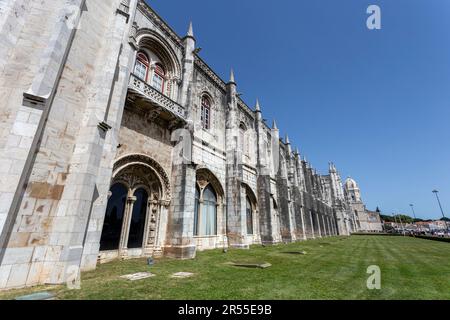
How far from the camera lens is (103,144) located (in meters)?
6.65

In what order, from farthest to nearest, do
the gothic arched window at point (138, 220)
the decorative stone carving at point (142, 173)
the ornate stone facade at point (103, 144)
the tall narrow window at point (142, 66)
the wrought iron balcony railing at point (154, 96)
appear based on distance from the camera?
the tall narrow window at point (142, 66) → the gothic arched window at point (138, 220) → the wrought iron balcony railing at point (154, 96) → the decorative stone carving at point (142, 173) → the ornate stone facade at point (103, 144)

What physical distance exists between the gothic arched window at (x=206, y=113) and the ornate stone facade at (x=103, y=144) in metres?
0.10

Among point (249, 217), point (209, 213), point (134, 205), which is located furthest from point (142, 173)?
point (249, 217)

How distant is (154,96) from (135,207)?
17.3 feet

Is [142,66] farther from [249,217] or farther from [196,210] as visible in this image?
[249,217]

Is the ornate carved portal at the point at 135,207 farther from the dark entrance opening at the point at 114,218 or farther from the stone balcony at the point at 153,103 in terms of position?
the stone balcony at the point at 153,103

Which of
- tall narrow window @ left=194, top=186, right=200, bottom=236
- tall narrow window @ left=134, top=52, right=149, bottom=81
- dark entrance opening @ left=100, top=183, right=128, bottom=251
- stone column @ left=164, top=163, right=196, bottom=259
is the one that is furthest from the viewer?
tall narrow window @ left=194, top=186, right=200, bottom=236

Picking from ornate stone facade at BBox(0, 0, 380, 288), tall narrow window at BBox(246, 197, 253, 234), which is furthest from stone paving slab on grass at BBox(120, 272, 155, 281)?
tall narrow window at BBox(246, 197, 253, 234)

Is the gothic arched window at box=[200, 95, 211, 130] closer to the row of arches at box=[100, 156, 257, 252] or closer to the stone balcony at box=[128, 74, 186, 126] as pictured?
the stone balcony at box=[128, 74, 186, 126]

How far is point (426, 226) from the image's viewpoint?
99750mm

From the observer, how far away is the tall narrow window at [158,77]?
1122 cm

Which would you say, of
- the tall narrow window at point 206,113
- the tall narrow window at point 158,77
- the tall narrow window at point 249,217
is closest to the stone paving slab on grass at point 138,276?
the tall narrow window at point 158,77

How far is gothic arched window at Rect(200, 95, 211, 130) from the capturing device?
563 inches

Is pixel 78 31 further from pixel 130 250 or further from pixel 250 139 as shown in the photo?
pixel 250 139
